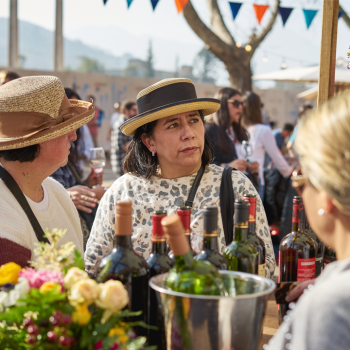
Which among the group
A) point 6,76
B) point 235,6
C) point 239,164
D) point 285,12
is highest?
point 235,6

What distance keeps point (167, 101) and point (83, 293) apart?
4.62 feet

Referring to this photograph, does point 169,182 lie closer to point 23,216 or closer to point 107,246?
point 107,246

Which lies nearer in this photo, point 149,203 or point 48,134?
point 48,134

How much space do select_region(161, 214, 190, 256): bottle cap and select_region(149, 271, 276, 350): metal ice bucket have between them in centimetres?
10

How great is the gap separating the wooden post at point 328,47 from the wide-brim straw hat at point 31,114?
1.07 meters

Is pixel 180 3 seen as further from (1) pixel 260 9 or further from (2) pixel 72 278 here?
(2) pixel 72 278

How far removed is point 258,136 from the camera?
5316mm

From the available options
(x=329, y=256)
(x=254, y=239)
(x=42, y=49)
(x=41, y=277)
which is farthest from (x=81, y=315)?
(x=42, y=49)

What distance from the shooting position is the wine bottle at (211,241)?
113 centimetres

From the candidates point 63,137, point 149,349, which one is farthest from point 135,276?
point 63,137

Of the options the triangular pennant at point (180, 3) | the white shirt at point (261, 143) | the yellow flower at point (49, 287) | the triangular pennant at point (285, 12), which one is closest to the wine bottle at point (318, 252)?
the yellow flower at point (49, 287)

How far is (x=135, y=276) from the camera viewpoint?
3.58 feet

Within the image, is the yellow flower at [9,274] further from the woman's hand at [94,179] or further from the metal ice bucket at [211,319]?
the woman's hand at [94,179]

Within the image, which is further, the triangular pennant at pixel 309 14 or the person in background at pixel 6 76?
the triangular pennant at pixel 309 14
